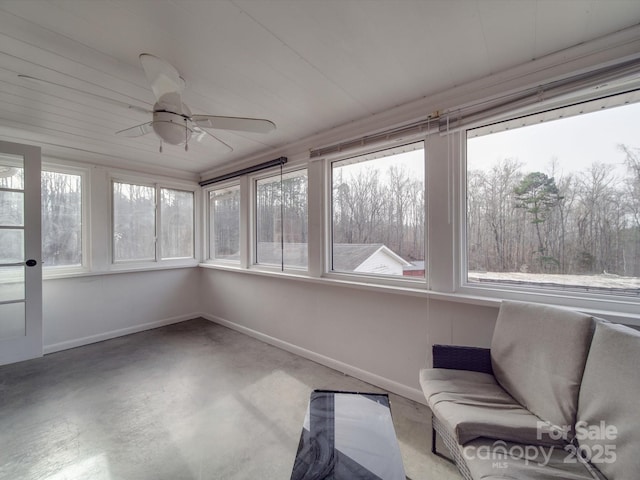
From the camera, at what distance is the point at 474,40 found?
4.42ft

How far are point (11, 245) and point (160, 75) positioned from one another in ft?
8.56

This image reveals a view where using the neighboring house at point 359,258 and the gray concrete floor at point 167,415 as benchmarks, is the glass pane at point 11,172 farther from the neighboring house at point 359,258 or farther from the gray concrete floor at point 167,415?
the neighboring house at point 359,258

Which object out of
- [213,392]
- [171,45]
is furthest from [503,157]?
[213,392]

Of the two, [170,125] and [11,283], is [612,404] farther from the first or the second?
[11,283]

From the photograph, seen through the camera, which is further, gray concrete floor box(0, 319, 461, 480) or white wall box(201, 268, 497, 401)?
white wall box(201, 268, 497, 401)

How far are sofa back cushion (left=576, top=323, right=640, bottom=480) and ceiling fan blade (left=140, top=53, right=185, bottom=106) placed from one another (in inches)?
93.5

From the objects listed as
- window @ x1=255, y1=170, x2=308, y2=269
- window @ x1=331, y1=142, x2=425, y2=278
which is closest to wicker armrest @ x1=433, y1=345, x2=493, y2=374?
window @ x1=331, y1=142, x2=425, y2=278

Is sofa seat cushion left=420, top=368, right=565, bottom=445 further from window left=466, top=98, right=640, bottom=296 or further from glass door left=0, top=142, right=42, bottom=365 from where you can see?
glass door left=0, top=142, right=42, bottom=365

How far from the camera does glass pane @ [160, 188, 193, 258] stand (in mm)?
3912

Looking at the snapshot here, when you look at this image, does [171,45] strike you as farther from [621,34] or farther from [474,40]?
[621,34]

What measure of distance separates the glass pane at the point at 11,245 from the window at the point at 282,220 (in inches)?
91.1

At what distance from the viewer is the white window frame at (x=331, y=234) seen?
2043mm

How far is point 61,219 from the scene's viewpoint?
3.09 m

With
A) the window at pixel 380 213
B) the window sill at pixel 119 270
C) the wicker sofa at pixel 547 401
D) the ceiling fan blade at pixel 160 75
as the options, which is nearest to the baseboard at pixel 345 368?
the wicker sofa at pixel 547 401
